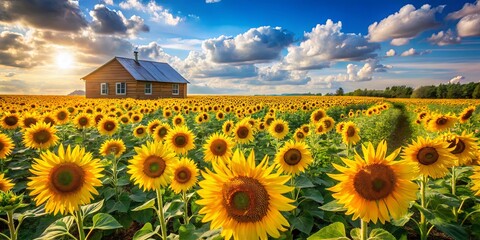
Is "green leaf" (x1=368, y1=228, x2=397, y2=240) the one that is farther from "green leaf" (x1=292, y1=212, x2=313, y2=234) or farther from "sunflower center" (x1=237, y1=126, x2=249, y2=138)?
"sunflower center" (x1=237, y1=126, x2=249, y2=138)

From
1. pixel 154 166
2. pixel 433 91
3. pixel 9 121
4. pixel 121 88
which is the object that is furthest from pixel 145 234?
pixel 433 91

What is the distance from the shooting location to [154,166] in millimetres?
3354

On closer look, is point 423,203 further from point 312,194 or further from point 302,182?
point 302,182

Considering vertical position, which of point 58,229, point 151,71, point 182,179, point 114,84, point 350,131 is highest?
point 151,71

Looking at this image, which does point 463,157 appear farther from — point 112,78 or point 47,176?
point 112,78

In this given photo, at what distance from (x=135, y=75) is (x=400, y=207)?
37540 mm

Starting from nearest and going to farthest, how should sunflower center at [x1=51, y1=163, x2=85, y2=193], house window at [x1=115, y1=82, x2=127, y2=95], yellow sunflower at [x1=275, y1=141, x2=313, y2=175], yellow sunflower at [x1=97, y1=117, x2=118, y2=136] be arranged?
Result: sunflower center at [x1=51, y1=163, x2=85, y2=193] → yellow sunflower at [x1=275, y1=141, x2=313, y2=175] → yellow sunflower at [x1=97, y1=117, x2=118, y2=136] → house window at [x1=115, y1=82, x2=127, y2=95]

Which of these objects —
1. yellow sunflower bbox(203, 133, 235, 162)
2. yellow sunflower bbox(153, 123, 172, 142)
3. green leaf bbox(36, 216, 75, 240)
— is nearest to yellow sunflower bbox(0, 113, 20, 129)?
yellow sunflower bbox(153, 123, 172, 142)

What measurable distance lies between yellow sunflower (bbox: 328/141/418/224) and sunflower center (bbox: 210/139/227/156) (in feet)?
8.55

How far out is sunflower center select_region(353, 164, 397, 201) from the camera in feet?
6.80

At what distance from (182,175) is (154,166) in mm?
389

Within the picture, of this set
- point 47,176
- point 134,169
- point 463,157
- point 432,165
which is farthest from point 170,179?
point 463,157

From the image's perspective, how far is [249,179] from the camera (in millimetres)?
2104

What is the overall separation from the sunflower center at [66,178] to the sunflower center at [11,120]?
609 centimetres
